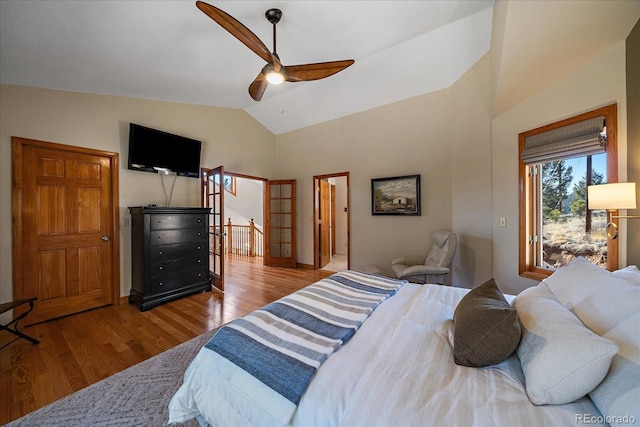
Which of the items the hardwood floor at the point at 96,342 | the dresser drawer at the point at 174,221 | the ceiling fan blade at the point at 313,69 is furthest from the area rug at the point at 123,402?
the ceiling fan blade at the point at 313,69

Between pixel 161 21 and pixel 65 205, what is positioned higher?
pixel 161 21

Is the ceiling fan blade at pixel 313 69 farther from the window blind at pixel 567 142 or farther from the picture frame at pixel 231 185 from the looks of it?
the picture frame at pixel 231 185

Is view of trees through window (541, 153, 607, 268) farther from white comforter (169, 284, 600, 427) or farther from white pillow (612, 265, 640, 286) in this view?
white comforter (169, 284, 600, 427)

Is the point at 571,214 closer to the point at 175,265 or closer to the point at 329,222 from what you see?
the point at 329,222

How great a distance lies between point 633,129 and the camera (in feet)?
5.70

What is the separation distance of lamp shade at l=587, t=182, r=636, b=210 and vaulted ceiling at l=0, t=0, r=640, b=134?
1.22 meters

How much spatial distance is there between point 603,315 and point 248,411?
1.52m

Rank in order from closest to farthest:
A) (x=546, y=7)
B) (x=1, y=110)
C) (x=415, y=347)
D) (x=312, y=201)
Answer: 1. (x=415, y=347)
2. (x=546, y=7)
3. (x=1, y=110)
4. (x=312, y=201)

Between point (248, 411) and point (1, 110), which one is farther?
point (1, 110)

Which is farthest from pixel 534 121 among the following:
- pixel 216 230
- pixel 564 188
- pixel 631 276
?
pixel 216 230

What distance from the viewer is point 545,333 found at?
91 cm

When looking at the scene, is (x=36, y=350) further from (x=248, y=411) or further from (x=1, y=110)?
(x=248, y=411)

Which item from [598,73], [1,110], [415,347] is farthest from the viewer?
[1,110]

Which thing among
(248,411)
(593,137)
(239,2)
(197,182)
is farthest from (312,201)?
(248,411)
